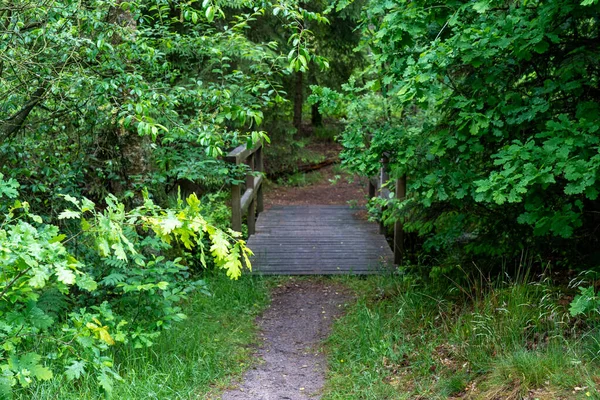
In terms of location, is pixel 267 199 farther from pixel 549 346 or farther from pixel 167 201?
pixel 549 346

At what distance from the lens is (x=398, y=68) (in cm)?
488

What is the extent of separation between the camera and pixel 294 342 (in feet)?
18.6

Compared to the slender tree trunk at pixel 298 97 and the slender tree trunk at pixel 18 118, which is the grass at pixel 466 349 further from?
the slender tree trunk at pixel 298 97

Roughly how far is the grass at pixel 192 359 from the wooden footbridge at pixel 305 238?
1.42 meters

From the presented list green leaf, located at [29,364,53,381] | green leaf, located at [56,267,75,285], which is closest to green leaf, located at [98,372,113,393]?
green leaf, located at [29,364,53,381]

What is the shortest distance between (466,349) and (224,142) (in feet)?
8.23

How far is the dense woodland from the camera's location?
379cm

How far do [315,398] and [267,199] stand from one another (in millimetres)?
9336

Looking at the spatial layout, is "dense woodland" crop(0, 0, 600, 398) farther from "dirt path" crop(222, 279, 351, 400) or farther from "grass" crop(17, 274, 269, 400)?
"dirt path" crop(222, 279, 351, 400)

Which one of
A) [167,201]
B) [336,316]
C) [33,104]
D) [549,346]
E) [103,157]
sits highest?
[33,104]

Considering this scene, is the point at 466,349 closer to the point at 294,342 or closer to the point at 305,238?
the point at 294,342

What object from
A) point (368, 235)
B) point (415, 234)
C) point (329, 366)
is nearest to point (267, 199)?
point (368, 235)

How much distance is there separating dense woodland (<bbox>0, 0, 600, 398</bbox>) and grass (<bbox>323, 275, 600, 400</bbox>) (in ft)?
0.93

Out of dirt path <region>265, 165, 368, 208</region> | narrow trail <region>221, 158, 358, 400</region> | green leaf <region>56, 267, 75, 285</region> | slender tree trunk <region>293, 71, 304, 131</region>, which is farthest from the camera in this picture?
slender tree trunk <region>293, 71, 304, 131</region>
